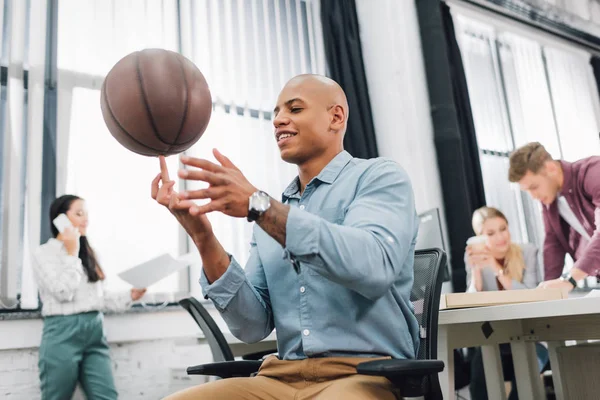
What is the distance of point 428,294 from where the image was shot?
1.35 m

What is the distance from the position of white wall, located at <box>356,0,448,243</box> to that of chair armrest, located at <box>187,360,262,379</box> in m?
3.08

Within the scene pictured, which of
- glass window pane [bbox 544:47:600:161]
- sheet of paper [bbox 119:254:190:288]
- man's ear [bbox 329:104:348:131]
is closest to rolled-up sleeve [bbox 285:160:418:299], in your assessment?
man's ear [bbox 329:104:348:131]

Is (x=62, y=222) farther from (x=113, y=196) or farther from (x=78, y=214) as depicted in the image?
(x=113, y=196)

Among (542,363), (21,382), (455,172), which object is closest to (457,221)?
(455,172)

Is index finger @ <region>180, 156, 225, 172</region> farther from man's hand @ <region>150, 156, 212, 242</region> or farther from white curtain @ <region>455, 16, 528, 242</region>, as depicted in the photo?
white curtain @ <region>455, 16, 528, 242</region>

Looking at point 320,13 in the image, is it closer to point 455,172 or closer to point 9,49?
point 455,172

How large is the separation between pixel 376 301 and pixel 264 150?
279 centimetres

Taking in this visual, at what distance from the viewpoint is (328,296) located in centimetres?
117

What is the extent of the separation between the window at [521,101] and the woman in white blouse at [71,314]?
3516 mm

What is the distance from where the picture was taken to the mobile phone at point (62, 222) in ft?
9.47

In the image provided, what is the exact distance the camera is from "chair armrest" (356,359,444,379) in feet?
3.18

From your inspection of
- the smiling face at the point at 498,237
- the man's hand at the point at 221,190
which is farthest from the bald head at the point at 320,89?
the smiling face at the point at 498,237

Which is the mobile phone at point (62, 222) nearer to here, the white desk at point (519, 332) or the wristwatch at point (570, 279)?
the white desk at point (519, 332)

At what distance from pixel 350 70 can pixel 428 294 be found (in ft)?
10.8
